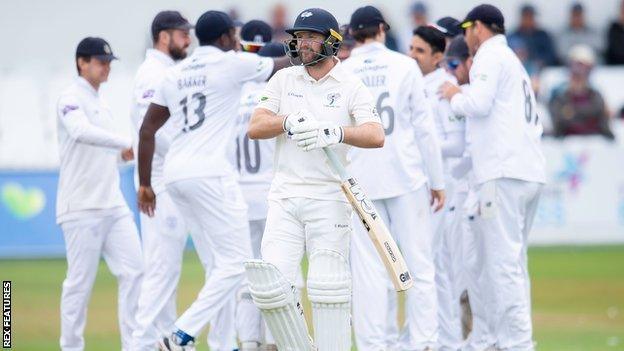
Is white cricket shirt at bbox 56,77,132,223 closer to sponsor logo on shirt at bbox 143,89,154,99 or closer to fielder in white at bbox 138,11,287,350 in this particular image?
sponsor logo on shirt at bbox 143,89,154,99

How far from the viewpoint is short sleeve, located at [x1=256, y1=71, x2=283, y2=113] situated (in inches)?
304

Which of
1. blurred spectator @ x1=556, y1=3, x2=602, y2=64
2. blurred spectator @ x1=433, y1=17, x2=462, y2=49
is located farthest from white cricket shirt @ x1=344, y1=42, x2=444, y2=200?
blurred spectator @ x1=556, y1=3, x2=602, y2=64

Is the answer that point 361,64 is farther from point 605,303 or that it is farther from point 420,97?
point 605,303

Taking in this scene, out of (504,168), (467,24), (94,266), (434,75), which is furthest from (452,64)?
(94,266)

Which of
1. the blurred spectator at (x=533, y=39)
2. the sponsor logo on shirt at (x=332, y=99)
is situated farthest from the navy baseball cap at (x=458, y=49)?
the blurred spectator at (x=533, y=39)

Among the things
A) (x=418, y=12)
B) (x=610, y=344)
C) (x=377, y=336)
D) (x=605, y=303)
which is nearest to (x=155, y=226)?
(x=377, y=336)

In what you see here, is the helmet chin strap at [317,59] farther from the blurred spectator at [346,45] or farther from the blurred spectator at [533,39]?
the blurred spectator at [533,39]

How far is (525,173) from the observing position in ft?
30.8

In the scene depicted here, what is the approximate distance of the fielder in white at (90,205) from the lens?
9.59 meters

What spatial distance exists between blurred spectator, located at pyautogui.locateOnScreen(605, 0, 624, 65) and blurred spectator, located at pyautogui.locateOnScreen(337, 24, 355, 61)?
11080mm

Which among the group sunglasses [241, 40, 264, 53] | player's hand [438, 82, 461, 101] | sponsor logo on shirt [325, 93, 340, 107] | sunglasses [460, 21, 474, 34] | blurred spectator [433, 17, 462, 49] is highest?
sunglasses [460, 21, 474, 34]

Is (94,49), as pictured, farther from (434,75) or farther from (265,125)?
(265,125)

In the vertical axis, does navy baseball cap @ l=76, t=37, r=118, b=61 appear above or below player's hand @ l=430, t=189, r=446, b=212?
above

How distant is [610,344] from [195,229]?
3.20 m
